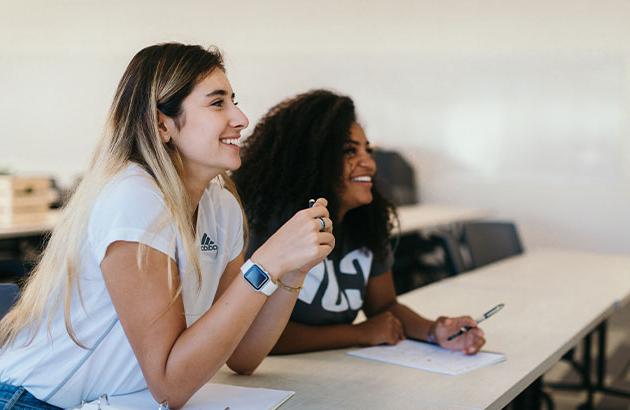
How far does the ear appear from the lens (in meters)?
1.49

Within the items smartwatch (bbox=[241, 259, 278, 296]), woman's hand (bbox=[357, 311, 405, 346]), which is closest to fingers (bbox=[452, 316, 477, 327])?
woman's hand (bbox=[357, 311, 405, 346])

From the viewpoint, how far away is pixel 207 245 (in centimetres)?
162

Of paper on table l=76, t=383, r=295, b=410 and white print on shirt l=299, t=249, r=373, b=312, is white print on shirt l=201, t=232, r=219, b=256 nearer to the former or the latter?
paper on table l=76, t=383, r=295, b=410

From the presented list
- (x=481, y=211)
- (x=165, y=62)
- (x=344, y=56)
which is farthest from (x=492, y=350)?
(x=344, y=56)

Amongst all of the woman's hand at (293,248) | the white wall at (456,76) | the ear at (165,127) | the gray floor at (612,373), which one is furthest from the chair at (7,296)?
the white wall at (456,76)

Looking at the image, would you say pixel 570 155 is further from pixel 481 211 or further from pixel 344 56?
pixel 344 56

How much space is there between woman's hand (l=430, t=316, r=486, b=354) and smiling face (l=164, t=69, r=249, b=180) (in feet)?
2.42

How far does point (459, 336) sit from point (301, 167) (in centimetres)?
59

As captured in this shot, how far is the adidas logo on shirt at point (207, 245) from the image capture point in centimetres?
161

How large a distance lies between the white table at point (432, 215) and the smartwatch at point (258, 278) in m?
3.15

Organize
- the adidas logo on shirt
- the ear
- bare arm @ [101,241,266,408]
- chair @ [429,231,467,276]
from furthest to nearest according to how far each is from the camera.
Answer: chair @ [429,231,467,276], the adidas logo on shirt, the ear, bare arm @ [101,241,266,408]

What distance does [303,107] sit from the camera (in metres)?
2.20

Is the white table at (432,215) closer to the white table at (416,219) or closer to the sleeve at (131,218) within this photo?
the white table at (416,219)

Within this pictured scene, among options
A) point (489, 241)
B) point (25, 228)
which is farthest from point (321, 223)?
point (25, 228)
